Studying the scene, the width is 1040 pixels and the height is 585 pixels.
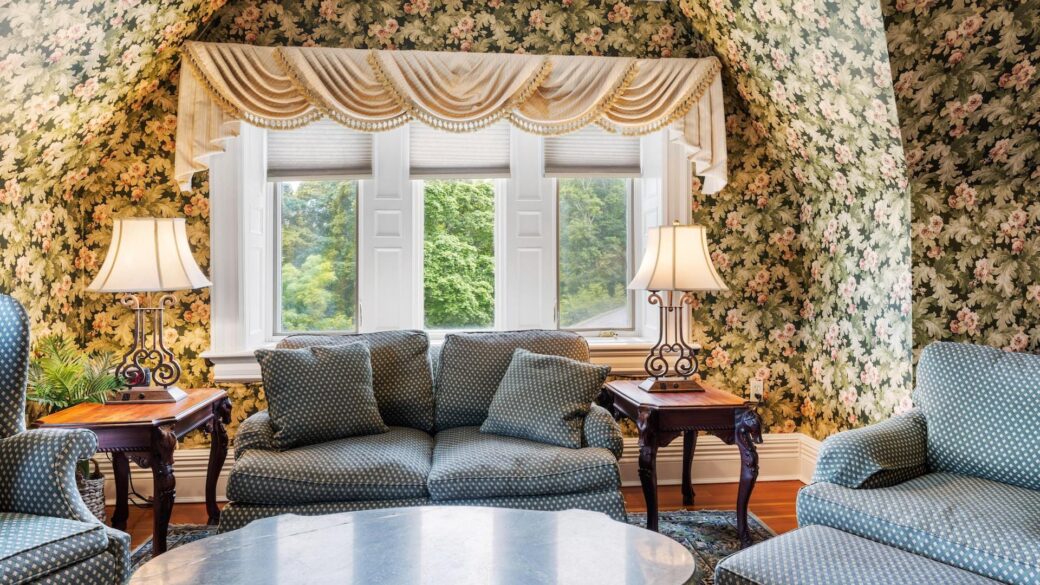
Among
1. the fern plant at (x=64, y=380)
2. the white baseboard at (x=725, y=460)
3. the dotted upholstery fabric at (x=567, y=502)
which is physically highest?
the fern plant at (x=64, y=380)

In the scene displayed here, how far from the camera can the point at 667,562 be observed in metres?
1.84

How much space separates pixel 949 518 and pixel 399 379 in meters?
2.13

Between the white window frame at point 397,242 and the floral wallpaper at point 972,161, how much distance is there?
1.19m

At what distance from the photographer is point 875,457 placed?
246 centimetres

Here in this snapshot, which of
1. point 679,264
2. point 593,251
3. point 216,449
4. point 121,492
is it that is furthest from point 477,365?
point 121,492

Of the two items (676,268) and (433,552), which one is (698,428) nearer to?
(676,268)

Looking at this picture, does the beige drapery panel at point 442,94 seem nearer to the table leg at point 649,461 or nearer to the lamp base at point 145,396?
the lamp base at point 145,396

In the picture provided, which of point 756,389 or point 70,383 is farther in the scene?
point 756,389

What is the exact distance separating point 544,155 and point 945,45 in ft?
6.30

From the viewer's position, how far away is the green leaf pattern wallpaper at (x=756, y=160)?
277 cm

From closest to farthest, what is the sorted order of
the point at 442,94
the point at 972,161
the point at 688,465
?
the point at 972,161 < the point at 442,94 < the point at 688,465

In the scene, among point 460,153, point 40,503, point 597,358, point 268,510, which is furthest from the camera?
point 460,153

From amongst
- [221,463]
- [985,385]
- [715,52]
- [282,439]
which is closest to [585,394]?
[282,439]

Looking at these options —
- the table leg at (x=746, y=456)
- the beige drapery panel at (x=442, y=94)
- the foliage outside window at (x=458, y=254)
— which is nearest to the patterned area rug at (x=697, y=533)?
the table leg at (x=746, y=456)
